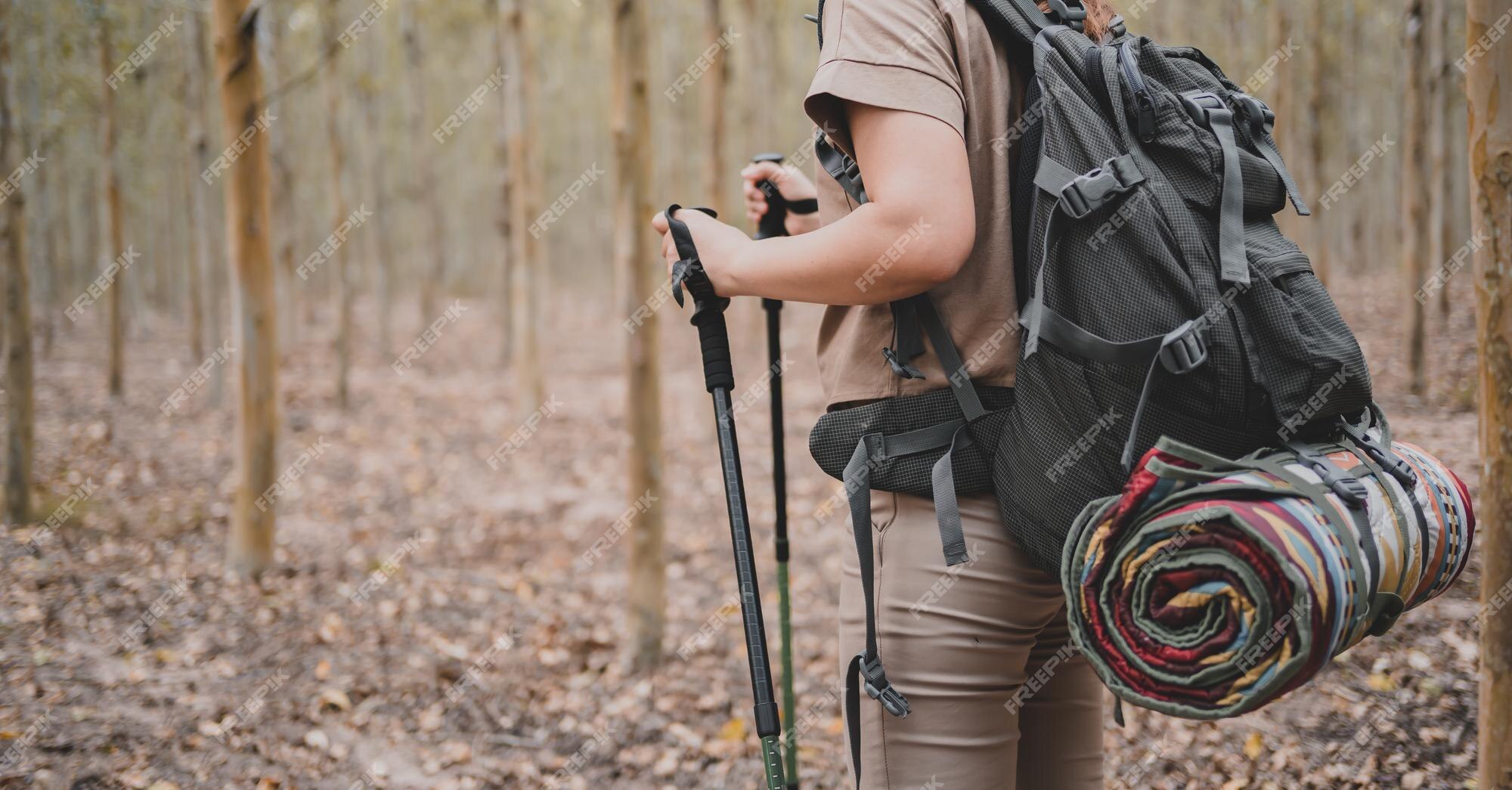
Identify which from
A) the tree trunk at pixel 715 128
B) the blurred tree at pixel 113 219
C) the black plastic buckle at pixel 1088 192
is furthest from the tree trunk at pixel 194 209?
the black plastic buckle at pixel 1088 192

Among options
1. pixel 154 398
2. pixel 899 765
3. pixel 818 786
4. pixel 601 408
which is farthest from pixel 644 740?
pixel 154 398

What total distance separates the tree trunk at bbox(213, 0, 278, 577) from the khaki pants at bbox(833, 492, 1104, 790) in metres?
5.51

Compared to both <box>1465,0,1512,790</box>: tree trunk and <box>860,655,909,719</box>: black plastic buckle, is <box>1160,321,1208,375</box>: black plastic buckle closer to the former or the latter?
<box>860,655,909,719</box>: black plastic buckle

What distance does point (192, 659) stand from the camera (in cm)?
471

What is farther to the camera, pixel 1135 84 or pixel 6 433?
pixel 6 433

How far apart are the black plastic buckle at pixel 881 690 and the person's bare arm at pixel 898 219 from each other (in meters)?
0.60

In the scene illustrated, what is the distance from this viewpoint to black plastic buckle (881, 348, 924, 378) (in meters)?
1.52

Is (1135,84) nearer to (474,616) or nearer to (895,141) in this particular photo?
(895,141)

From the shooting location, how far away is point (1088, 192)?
1.31 meters

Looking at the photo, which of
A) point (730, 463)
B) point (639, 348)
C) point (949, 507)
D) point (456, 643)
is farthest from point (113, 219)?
point (949, 507)

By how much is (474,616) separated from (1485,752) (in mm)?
5138

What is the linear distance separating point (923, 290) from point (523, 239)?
37.4 feet

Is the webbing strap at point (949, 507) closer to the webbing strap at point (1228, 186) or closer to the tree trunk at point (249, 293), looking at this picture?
the webbing strap at point (1228, 186)

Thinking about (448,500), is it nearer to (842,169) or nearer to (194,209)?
(194,209)
